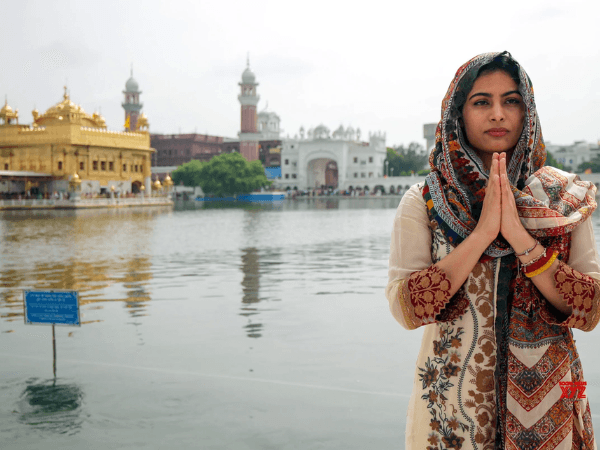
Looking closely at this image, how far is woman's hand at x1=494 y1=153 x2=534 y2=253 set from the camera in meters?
1.34

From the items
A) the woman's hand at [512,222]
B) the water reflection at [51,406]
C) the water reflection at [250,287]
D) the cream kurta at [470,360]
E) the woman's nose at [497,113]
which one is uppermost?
the woman's nose at [497,113]

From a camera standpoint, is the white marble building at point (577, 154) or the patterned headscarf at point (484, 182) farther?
the white marble building at point (577, 154)

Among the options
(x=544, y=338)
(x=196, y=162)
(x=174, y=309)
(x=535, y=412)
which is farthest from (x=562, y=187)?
(x=196, y=162)

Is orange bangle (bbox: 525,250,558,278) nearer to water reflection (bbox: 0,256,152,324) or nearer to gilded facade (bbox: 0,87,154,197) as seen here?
water reflection (bbox: 0,256,152,324)

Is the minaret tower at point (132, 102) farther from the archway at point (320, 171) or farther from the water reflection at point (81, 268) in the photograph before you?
the water reflection at point (81, 268)

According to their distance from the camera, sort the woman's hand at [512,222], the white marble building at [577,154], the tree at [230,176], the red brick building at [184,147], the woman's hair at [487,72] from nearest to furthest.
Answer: the woman's hand at [512,222]
the woman's hair at [487,72]
the tree at [230,176]
the red brick building at [184,147]
the white marble building at [577,154]

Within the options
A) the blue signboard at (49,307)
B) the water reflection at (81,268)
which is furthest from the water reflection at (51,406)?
the water reflection at (81,268)

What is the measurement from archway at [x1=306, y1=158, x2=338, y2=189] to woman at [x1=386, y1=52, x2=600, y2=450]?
2795 inches

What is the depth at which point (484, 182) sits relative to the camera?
4.76 feet

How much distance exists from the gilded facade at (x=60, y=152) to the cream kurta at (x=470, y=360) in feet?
138

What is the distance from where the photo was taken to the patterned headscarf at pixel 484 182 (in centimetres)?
139

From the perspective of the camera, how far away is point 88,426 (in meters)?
3.06

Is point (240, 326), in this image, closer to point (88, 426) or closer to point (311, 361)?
point (311, 361)

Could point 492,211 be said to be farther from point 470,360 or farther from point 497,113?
point 470,360
